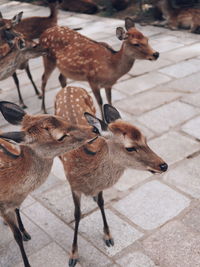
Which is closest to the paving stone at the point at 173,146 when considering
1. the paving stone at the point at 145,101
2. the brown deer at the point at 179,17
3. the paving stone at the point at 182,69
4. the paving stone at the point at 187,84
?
the paving stone at the point at 145,101

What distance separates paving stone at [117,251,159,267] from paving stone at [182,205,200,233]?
62cm

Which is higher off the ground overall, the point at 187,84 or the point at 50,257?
the point at 50,257

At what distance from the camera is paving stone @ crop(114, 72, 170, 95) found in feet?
21.9

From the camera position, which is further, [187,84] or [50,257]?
[187,84]

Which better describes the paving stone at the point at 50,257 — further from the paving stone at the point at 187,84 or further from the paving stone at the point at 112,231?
the paving stone at the point at 187,84

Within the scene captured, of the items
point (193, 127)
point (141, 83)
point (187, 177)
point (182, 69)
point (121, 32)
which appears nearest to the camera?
point (187, 177)

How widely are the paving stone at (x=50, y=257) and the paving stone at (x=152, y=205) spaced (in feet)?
2.67

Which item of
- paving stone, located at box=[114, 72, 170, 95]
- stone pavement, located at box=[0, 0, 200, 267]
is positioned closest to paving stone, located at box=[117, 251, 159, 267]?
stone pavement, located at box=[0, 0, 200, 267]

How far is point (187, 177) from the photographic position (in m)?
4.43

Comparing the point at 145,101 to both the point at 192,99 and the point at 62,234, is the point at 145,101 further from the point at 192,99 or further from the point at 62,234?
the point at 62,234

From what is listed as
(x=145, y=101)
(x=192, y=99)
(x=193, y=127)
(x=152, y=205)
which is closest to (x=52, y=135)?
(x=152, y=205)

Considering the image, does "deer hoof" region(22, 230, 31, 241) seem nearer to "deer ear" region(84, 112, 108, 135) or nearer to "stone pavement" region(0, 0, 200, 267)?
"stone pavement" region(0, 0, 200, 267)

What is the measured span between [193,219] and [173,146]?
141 centimetres

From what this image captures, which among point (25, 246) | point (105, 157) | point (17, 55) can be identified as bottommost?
point (25, 246)
